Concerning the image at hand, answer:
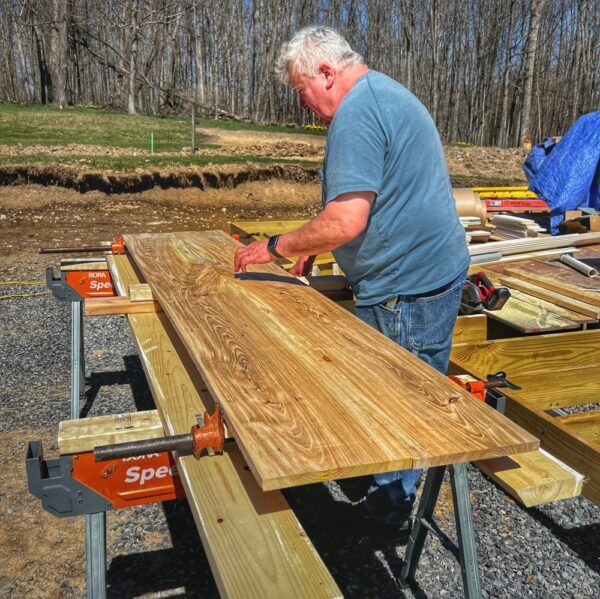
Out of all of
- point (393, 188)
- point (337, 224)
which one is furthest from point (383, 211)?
point (337, 224)

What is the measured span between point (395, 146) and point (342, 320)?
2.73 ft

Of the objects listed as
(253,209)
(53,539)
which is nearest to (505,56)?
(253,209)

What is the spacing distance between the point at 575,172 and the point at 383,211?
20.3ft

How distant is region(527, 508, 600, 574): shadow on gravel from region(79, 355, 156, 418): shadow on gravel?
3.15 meters

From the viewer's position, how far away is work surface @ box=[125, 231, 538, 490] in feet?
5.90

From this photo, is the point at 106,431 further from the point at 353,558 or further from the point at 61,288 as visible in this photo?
the point at 61,288

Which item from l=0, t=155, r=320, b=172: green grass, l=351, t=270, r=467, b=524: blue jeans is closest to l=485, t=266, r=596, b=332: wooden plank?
l=351, t=270, r=467, b=524: blue jeans

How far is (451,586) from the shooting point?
3.28m

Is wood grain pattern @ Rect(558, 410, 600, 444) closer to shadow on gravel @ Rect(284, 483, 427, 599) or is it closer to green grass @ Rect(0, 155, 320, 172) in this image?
shadow on gravel @ Rect(284, 483, 427, 599)

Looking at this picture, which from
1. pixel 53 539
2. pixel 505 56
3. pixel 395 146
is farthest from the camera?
pixel 505 56

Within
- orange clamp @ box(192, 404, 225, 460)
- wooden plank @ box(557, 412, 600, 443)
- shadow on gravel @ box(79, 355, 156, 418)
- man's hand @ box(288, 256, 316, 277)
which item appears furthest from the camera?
shadow on gravel @ box(79, 355, 156, 418)

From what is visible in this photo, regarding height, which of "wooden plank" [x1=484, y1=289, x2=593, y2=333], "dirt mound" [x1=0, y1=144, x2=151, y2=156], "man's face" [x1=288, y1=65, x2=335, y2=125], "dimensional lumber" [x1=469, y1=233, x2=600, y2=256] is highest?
"man's face" [x1=288, y1=65, x2=335, y2=125]

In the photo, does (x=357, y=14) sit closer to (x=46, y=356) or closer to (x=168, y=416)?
(x=46, y=356)

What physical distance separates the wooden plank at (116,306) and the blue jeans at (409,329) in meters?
1.32
